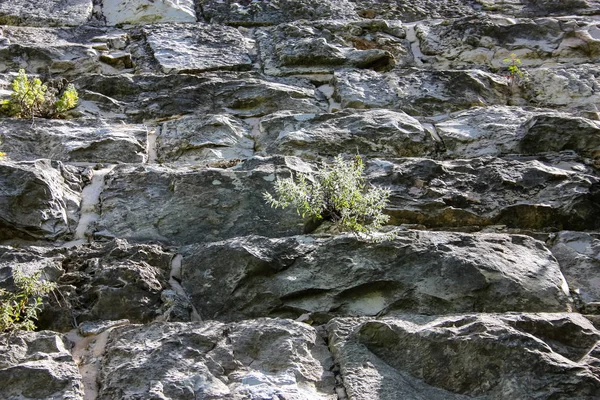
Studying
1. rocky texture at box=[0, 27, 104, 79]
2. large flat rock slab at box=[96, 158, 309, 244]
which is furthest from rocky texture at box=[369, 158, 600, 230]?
rocky texture at box=[0, 27, 104, 79]

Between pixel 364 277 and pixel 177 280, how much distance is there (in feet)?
2.03

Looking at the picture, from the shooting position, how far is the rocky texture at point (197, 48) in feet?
12.1

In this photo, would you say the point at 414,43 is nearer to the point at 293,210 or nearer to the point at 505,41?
the point at 505,41

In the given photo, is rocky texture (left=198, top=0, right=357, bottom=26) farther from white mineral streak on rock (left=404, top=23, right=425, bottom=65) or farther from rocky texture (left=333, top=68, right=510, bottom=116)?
rocky texture (left=333, top=68, right=510, bottom=116)

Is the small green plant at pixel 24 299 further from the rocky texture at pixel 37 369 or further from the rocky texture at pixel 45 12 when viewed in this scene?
the rocky texture at pixel 45 12

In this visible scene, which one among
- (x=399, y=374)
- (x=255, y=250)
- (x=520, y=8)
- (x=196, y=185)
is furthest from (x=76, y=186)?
(x=520, y=8)

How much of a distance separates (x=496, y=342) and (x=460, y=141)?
1355 mm

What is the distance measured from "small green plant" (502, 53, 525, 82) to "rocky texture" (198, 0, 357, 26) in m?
0.94

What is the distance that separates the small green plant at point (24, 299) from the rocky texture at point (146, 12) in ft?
7.14

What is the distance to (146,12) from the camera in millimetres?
4102

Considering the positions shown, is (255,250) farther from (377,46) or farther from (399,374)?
(377,46)

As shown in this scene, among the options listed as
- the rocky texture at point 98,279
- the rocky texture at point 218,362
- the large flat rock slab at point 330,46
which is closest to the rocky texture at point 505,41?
the large flat rock slab at point 330,46

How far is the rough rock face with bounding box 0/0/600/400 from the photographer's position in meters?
2.04

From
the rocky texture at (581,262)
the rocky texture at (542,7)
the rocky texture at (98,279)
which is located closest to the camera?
the rocky texture at (98,279)
